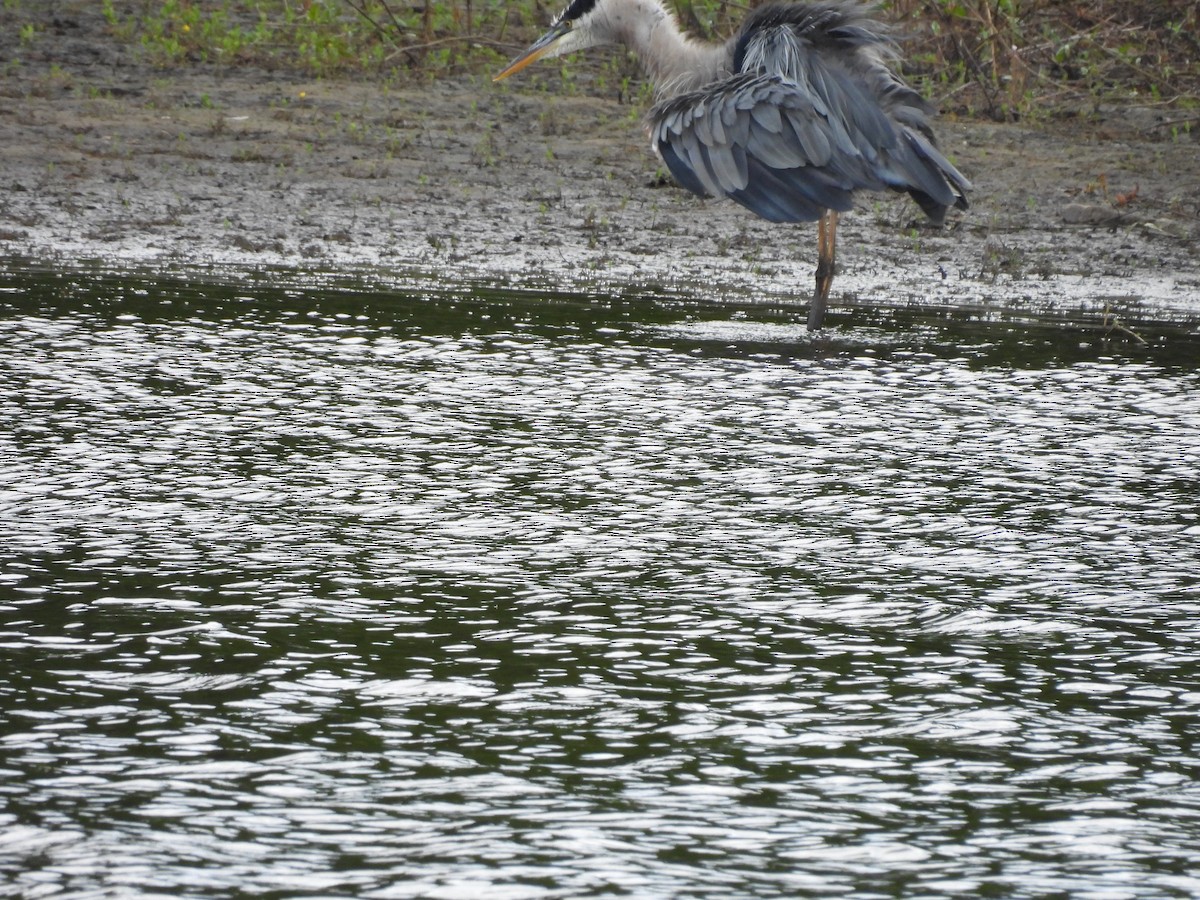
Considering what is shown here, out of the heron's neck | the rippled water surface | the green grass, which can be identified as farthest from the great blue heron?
the green grass

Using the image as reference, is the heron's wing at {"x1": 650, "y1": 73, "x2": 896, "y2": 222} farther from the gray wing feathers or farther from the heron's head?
the heron's head

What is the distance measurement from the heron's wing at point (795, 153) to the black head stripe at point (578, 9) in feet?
4.95

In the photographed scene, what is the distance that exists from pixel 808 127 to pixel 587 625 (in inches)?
185

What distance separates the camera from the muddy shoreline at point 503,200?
10.4m

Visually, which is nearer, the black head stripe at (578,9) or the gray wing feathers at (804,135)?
the gray wing feathers at (804,135)

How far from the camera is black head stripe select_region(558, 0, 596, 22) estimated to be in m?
9.86

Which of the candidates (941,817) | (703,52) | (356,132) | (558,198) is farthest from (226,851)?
(356,132)

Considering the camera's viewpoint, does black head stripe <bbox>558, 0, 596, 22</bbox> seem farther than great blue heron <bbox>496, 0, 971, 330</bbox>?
Yes

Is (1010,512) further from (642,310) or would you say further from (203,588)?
(642,310)

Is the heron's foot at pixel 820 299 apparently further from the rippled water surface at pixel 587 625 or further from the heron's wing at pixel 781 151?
the rippled water surface at pixel 587 625

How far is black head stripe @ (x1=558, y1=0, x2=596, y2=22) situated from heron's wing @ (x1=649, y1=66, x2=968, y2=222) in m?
1.51

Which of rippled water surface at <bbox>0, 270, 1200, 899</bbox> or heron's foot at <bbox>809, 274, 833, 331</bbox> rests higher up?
heron's foot at <bbox>809, 274, 833, 331</bbox>

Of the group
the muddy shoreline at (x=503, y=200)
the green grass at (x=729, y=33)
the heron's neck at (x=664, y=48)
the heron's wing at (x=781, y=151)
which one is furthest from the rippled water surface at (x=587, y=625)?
the green grass at (x=729, y=33)

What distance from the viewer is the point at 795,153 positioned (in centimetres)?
848
